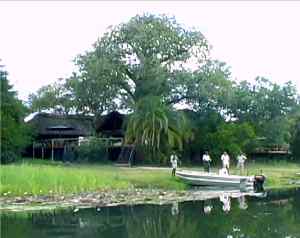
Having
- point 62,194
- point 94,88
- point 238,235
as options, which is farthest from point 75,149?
point 238,235

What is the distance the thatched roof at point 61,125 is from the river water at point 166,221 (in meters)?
36.3

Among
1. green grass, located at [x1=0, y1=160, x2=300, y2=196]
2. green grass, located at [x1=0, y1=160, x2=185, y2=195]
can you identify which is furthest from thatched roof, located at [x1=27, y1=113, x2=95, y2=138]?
green grass, located at [x1=0, y1=160, x2=185, y2=195]

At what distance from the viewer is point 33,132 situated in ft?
208

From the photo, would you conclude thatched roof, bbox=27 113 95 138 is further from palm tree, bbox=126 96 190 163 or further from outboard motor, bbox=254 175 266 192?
outboard motor, bbox=254 175 266 192

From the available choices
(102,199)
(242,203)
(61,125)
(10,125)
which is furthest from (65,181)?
(61,125)

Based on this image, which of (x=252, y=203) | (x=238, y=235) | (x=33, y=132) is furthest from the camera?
(x=33, y=132)

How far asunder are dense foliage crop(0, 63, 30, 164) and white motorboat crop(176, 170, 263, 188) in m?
17.3

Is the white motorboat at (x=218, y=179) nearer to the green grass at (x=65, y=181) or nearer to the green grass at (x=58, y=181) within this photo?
the green grass at (x=65, y=181)

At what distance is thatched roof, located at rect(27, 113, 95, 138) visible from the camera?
217 ft

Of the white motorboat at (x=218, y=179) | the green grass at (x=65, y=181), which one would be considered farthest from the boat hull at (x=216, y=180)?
the green grass at (x=65, y=181)

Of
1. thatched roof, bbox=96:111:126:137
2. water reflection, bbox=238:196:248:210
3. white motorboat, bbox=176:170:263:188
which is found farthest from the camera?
thatched roof, bbox=96:111:126:137

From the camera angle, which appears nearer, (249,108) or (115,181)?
(115,181)

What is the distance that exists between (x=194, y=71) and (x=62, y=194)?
1141 inches

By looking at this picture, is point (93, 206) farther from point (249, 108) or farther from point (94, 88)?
point (249, 108)
